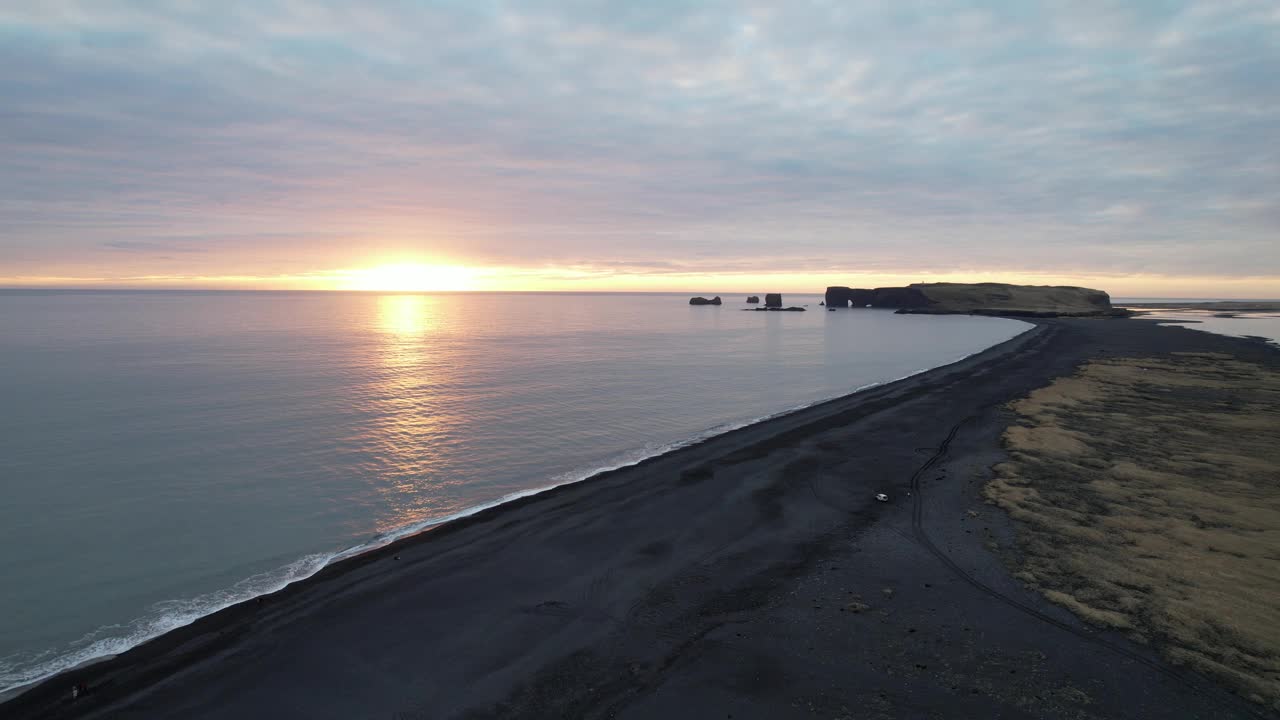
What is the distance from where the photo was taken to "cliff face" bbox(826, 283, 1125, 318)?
144 meters

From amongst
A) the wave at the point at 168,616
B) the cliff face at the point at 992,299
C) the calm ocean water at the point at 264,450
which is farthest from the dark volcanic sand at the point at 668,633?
the cliff face at the point at 992,299

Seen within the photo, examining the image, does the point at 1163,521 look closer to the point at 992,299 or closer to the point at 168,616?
the point at 168,616

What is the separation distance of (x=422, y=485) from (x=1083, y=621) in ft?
48.0

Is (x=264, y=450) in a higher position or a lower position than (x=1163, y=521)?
lower

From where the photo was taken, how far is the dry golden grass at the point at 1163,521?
809cm

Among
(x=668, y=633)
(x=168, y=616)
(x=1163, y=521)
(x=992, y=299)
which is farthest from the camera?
(x=992, y=299)

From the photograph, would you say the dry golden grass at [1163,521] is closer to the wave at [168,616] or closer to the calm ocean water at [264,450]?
the calm ocean water at [264,450]

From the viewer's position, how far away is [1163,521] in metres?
11.9

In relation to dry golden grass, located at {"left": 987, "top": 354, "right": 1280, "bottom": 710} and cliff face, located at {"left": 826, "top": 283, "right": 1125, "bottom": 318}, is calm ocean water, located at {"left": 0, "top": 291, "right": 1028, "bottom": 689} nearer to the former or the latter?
dry golden grass, located at {"left": 987, "top": 354, "right": 1280, "bottom": 710}

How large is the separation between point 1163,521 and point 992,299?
164 m

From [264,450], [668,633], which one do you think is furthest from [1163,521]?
[264,450]

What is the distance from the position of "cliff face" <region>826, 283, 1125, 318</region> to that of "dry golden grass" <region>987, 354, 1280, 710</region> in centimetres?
13373

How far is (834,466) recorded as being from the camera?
16906 mm

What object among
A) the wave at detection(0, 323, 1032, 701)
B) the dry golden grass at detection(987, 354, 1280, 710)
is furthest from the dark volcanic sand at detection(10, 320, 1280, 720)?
the dry golden grass at detection(987, 354, 1280, 710)
